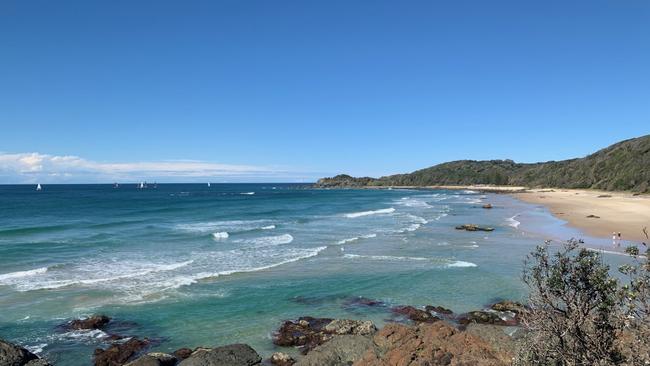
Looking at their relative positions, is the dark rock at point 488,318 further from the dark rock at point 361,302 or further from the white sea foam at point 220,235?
the white sea foam at point 220,235

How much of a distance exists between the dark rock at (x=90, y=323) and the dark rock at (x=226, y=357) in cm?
555

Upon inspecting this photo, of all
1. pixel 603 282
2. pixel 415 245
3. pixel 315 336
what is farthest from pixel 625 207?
pixel 603 282

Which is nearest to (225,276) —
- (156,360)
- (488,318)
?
(156,360)

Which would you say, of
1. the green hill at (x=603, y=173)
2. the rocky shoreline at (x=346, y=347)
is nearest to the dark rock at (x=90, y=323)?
the rocky shoreline at (x=346, y=347)

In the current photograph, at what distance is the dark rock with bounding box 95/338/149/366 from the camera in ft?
46.3

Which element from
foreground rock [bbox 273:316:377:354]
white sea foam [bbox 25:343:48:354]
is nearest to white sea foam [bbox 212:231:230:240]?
foreground rock [bbox 273:316:377:354]

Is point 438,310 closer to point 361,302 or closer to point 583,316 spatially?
point 361,302

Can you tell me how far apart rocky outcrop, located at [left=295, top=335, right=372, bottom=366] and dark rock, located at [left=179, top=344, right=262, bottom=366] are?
1.61 m

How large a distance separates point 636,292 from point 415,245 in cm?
2897

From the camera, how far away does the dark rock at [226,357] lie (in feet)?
42.5

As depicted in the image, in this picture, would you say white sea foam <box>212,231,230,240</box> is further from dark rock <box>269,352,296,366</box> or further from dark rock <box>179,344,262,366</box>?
dark rock <box>269,352,296,366</box>

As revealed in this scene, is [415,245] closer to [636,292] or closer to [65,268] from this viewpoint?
[65,268]

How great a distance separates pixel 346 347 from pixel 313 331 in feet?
11.2

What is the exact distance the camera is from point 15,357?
41.2 ft
